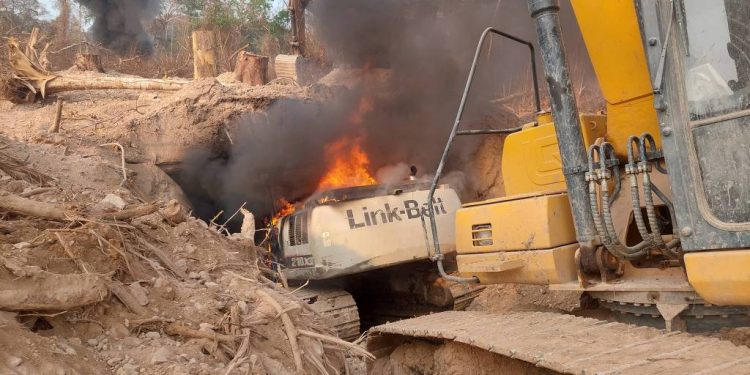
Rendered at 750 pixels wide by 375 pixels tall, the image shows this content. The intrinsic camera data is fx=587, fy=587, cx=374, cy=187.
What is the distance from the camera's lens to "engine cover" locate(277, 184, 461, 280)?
5.98m

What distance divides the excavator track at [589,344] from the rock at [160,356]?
142 cm

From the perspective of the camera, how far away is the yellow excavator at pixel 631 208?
231 cm

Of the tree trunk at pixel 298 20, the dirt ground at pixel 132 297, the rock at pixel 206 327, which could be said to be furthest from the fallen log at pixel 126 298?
the tree trunk at pixel 298 20

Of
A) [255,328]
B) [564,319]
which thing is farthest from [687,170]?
[255,328]

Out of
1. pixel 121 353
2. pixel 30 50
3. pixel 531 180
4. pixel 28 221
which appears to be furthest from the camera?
pixel 30 50

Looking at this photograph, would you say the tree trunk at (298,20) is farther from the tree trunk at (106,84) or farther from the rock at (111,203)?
the rock at (111,203)

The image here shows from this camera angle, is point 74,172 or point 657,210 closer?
point 657,210

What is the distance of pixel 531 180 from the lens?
390 cm

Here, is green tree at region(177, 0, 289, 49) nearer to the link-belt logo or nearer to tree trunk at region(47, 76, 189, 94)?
tree trunk at region(47, 76, 189, 94)

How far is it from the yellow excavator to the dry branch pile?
Result: 2.76 ft

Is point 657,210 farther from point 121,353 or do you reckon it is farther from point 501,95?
point 501,95

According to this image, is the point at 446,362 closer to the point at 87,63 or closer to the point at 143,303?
the point at 143,303

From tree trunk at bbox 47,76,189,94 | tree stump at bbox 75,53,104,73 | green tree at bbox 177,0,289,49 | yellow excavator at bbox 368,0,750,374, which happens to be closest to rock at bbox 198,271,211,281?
yellow excavator at bbox 368,0,750,374

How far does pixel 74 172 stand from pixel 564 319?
5187 millimetres
